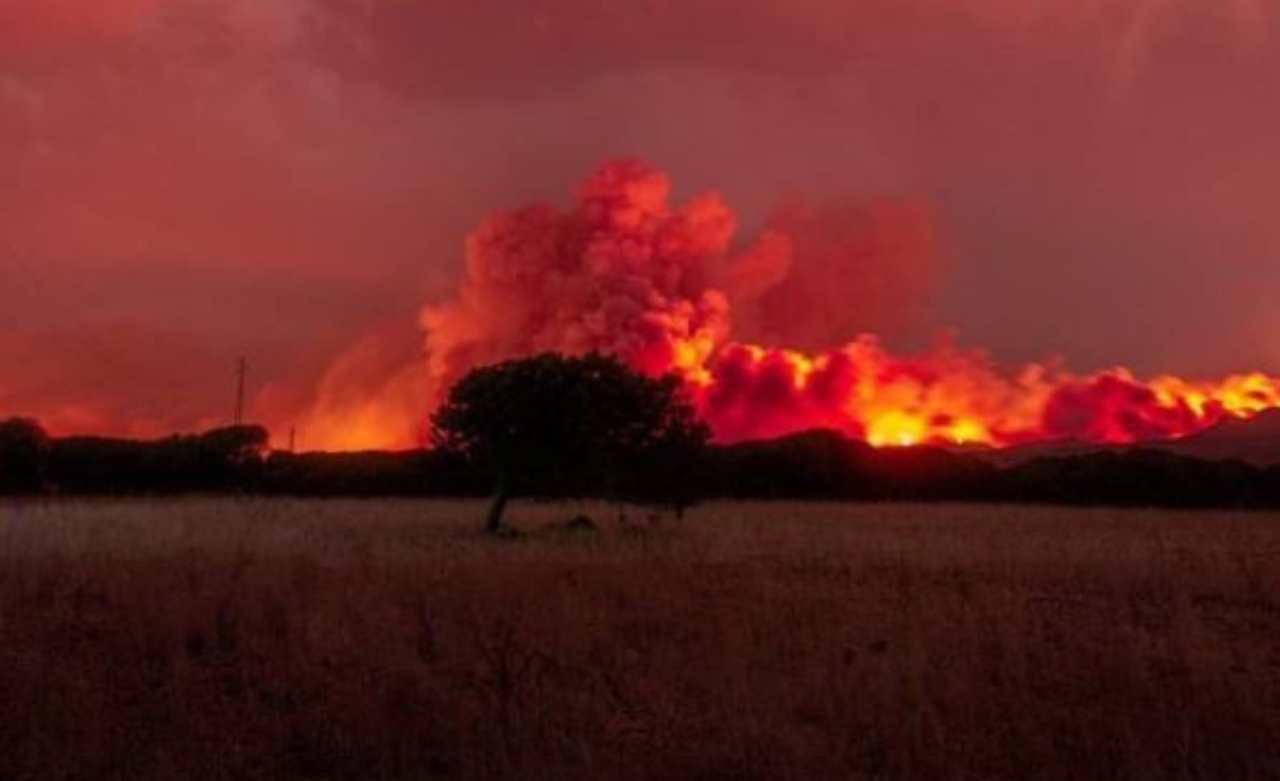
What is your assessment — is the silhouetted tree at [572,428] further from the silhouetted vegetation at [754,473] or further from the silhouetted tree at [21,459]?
the silhouetted tree at [21,459]

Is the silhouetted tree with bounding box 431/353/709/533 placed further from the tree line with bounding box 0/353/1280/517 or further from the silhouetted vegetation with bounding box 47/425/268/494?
the silhouetted vegetation with bounding box 47/425/268/494

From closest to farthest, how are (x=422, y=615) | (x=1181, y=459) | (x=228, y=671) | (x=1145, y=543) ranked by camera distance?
(x=228, y=671) < (x=422, y=615) < (x=1145, y=543) < (x=1181, y=459)

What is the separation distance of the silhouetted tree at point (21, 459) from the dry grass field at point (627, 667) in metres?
54.7

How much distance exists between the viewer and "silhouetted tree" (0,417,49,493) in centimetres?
6869

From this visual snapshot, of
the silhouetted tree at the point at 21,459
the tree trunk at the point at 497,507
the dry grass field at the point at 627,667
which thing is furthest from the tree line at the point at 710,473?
the dry grass field at the point at 627,667

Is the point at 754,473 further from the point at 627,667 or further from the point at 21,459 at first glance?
the point at 627,667

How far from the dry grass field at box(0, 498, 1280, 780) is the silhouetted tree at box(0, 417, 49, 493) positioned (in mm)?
54682

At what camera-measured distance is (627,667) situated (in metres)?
11.0

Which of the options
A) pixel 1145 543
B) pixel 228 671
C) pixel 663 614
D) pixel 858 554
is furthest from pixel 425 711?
pixel 1145 543

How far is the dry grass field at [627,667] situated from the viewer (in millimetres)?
8344

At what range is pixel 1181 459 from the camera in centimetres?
6525

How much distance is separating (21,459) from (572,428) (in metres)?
47.7

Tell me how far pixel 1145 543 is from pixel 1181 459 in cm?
4138

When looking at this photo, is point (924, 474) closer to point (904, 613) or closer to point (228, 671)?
point (904, 613)
